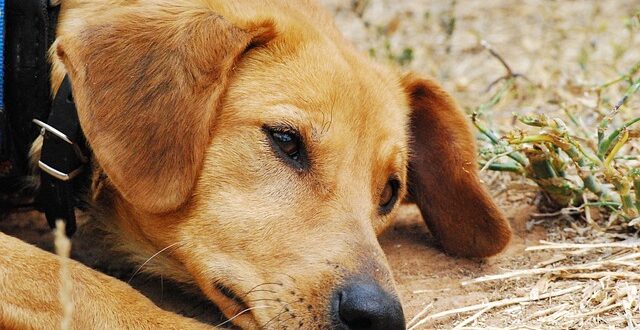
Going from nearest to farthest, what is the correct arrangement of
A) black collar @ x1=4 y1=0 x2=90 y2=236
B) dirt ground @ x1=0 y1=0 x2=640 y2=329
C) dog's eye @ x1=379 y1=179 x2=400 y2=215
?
black collar @ x1=4 y1=0 x2=90 y2=236, dirt ground @ x1=0 y1=0 x2=640 y2=329, dog's eye @ x1=379 y1=179 x2=400 y2=215

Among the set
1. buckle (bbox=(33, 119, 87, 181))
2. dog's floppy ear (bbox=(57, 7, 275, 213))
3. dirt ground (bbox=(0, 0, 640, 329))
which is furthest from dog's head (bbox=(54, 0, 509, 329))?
dirt ground (bbox=(0, 0, 640, 329))

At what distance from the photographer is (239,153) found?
3.29 m

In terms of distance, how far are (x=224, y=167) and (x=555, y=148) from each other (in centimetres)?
161

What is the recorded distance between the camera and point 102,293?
3.12 meters

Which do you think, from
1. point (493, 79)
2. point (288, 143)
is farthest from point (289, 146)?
point (493, 79)

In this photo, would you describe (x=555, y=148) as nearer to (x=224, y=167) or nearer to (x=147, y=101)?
→ (x=224, y=167)

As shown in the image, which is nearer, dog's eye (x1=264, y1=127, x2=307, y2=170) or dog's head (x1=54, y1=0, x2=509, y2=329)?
dog's head (x1=54, y1=0, x2=509, y2=329)

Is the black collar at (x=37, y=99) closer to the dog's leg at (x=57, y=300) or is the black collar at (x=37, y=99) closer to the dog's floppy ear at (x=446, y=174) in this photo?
the dog's leg at (x=57, y=300)

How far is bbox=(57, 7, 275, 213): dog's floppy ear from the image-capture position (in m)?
3.20

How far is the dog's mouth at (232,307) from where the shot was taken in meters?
3.15

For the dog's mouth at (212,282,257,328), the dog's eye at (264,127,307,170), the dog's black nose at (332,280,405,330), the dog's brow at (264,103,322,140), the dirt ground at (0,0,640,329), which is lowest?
the dirt ground at (0,0,640,329)

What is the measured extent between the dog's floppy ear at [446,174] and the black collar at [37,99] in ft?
5.27

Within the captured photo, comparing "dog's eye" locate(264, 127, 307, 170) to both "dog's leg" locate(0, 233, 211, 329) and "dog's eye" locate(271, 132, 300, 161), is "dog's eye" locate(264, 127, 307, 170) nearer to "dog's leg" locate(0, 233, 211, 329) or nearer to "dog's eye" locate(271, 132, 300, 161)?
"dog's eye" locate(271, 132, 300, 161)

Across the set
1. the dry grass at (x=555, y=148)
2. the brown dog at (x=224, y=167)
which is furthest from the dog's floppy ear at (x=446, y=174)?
the brown dog at (x=224, y=167)
